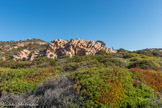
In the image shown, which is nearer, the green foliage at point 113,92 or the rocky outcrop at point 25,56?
the green foliage at point 113,92

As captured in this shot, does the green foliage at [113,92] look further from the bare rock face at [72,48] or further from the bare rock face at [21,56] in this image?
the bare rock face at [21,56]

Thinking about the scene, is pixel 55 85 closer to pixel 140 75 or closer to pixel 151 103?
pixel 151 103

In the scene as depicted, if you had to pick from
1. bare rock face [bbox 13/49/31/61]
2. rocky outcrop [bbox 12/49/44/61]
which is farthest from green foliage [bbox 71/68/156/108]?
bare rock face [bbox 13/49/31/61]

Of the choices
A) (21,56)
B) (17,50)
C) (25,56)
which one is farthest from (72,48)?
(17,50)

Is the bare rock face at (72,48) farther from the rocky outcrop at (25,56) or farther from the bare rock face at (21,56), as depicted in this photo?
the bare rock face at (21,56)

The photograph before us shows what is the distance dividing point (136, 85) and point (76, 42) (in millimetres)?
27216

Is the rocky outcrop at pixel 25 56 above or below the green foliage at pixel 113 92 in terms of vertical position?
above

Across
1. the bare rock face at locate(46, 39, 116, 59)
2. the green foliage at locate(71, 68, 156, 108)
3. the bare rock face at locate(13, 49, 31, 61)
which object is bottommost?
the green foliage at locate(71, 68, 156, 108)

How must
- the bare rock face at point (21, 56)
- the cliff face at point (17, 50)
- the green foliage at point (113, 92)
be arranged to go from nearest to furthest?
the green foliage at point (113, 92), the bare rock face at point (21, 56), the cliff face at point (17, 50)

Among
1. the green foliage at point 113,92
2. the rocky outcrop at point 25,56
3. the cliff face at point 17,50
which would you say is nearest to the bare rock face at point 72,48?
the rocky outcrop at point 25,56

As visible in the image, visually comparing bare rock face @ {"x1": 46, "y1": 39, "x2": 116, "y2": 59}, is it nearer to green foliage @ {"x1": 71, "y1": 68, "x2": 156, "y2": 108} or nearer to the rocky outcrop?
the rocky outcrop

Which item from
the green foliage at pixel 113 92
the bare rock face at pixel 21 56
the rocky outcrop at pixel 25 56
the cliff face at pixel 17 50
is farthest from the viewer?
the cliff face at pixel 17 50

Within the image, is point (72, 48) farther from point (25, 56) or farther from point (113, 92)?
point (113, 92)

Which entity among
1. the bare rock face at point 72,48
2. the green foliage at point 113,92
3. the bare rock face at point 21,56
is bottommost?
the green foliage at point 113,92
